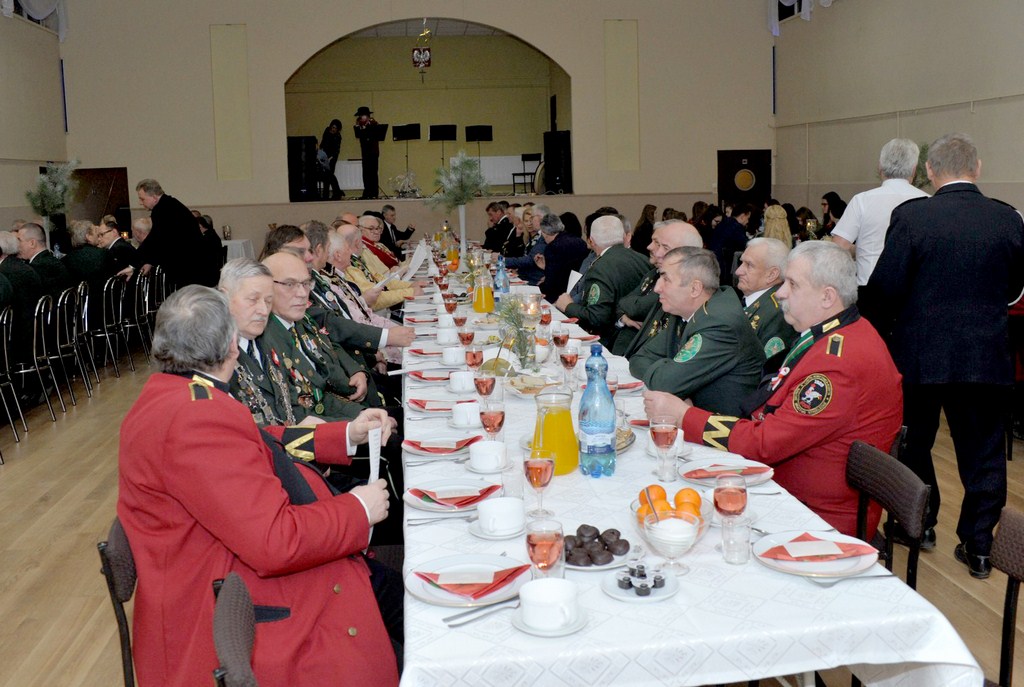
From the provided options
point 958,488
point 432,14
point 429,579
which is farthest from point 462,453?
point 432,14

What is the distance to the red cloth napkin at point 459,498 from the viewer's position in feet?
7.00

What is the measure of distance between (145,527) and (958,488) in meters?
3.95

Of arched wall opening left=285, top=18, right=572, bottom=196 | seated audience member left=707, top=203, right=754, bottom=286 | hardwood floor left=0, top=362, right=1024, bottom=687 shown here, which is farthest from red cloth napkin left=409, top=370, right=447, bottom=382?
arched wall opening left=285, top=18, right=572, bottom=196

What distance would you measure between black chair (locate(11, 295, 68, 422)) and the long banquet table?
17.5 ft

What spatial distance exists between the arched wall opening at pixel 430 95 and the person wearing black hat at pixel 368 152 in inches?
94.8

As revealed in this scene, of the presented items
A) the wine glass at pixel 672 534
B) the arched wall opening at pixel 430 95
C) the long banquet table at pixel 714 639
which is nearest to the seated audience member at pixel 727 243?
the wine glass at pixel 672 534

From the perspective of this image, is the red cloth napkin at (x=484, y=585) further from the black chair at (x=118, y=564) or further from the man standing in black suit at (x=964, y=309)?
the man standing in black suit at (x=964, y=309)

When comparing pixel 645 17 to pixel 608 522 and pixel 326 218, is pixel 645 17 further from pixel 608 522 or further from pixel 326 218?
pixel 608 522

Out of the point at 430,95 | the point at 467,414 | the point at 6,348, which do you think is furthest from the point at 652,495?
the point at 430,95

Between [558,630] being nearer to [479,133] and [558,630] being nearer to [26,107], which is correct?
[26,107]

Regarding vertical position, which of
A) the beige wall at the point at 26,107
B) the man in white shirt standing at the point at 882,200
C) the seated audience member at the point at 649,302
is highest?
the beige wall at the point at 26,107

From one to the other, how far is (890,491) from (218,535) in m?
1.46

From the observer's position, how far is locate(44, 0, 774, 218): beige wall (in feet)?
46.6

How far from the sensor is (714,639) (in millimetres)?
1554
